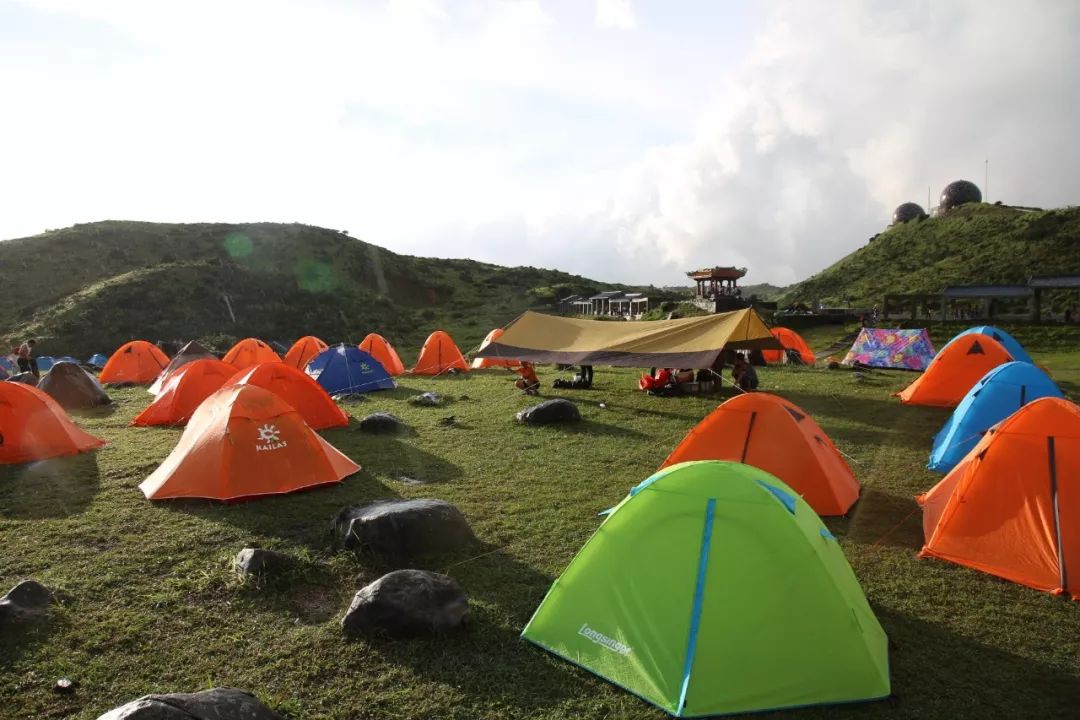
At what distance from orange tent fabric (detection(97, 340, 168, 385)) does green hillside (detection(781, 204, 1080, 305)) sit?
49.5 metres

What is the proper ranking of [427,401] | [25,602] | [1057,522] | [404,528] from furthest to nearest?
[427,401]
[404,528]
[1057,522]
[25,602]

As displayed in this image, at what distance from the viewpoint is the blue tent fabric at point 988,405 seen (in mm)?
9859

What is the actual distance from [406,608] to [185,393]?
1238 centimetres

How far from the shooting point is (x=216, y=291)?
46438 mm

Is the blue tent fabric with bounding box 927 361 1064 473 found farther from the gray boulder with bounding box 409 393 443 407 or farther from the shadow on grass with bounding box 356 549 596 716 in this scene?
the gray boulder with bounding box 409 393 443 407

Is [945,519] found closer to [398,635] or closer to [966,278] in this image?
[398,635]

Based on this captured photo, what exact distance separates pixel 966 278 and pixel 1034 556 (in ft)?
171

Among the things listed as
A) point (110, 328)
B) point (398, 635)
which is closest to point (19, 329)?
point (110, 328)

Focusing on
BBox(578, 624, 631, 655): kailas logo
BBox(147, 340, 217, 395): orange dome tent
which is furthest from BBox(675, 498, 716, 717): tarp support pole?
BBox(147, 340, 217, 395): orange dome tent

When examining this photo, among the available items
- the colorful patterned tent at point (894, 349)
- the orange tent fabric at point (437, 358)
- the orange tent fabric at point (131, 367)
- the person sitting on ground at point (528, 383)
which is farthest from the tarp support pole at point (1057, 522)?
the orange tent fabric at point (131, 367)

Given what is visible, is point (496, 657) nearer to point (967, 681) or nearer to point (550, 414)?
point (967, 681)

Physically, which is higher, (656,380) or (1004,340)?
(1004,340)

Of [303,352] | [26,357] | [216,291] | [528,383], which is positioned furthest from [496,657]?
[216,291]

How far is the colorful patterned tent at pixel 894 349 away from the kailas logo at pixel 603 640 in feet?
76.7
